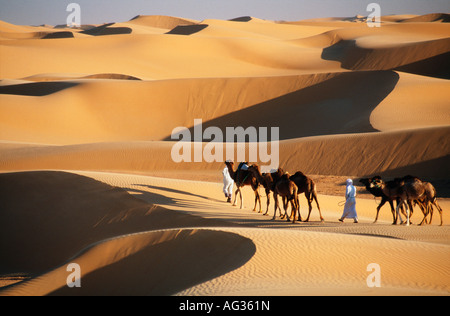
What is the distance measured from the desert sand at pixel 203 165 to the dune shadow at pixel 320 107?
149 mm

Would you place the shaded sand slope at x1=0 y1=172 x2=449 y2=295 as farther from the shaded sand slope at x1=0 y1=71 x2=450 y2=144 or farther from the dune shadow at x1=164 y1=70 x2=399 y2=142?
the dune shadow at x1=164 y1=70 x2=399 y2=142

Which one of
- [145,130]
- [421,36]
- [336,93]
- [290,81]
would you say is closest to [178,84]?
[145,130]

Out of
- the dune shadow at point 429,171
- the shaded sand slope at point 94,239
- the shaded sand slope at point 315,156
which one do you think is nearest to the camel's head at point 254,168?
the shaded sand slope at point 94,239

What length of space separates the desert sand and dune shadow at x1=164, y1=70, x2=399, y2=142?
15cm

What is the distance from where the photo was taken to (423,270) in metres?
8.95

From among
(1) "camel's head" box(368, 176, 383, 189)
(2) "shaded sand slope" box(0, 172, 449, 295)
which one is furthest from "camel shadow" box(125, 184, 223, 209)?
(1) "camel's head" box(368, 176, 383, 189)

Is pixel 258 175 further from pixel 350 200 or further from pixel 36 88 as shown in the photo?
pixel 36 88

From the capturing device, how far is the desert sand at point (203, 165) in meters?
9.59

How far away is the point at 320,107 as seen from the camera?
4206 cm

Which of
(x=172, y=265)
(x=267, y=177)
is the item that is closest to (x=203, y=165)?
(x=267, y=177)

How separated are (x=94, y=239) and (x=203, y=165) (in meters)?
13.2

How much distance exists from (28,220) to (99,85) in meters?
28.2

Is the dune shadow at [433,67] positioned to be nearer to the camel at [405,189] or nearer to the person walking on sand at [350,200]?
the person walking on sand at [350,200]

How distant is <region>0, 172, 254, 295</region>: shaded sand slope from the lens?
33.3ft
